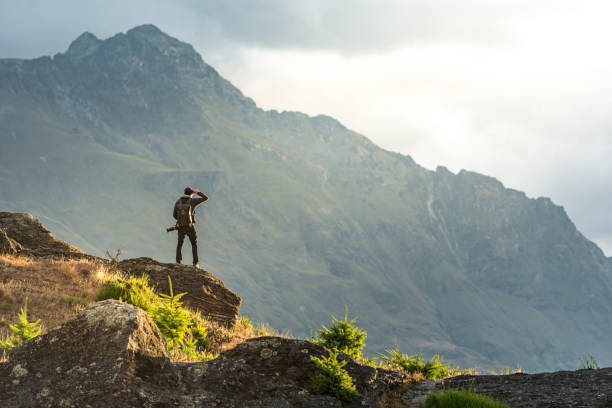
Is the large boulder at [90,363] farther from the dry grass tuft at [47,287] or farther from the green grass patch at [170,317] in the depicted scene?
the dry grass tuft at [47,287]

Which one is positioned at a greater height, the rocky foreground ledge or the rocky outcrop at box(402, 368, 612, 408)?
the rocky foreground ledge

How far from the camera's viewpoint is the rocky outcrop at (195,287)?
725 inches

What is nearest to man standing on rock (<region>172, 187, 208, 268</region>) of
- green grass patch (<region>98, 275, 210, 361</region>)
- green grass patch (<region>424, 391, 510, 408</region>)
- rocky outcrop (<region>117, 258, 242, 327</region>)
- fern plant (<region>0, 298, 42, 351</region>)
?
rocky outcrop (<region>117, 258, 242, 327</region>)

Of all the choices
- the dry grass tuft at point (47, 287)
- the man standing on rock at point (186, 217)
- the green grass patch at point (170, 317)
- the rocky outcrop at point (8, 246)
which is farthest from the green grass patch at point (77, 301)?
the man standing on rock at point (186, 217)

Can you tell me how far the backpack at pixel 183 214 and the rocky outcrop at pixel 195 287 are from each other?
2760mm

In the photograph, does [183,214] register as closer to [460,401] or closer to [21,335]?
[21,335]

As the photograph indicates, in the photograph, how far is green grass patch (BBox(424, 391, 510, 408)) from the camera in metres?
8.34

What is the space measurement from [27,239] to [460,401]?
59.2 ft

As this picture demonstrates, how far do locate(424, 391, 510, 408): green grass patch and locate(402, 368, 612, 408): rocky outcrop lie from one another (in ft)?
1.64

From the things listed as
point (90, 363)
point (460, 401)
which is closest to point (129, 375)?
point (90, 363)

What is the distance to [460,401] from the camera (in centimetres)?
849

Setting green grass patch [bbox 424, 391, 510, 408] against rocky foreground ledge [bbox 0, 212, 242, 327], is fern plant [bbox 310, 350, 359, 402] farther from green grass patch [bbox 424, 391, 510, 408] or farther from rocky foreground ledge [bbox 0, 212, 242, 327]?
rocky foreground ledge [bbox 0, 212, 242, 327]

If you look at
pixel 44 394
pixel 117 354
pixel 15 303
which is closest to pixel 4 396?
pixel 44 394

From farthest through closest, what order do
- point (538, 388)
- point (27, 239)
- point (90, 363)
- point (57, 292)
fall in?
point (27, 239), point (57, 292), point (538, 388), point (90, 363)
